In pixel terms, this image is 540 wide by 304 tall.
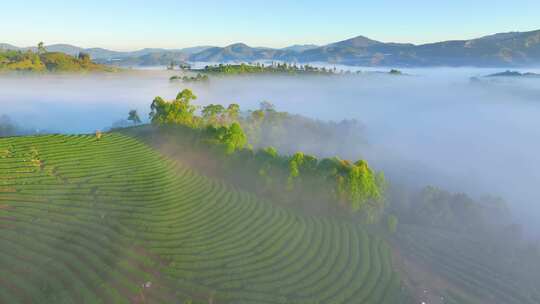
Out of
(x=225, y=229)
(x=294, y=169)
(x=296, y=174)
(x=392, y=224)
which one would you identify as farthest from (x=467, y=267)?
(x=225, y=229)

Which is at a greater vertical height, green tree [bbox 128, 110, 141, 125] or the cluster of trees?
green tree [bbox 128, 110, 141, 125]

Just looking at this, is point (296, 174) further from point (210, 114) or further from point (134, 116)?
point (134, 116)

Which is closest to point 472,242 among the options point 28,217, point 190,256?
point 190,256

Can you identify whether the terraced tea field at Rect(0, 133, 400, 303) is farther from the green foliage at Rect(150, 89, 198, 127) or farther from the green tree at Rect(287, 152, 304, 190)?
the green foliage at Rect(150, 89, 198, 127)

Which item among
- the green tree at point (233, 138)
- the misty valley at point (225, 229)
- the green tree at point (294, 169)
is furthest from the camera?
the green tree at point (233, 138)

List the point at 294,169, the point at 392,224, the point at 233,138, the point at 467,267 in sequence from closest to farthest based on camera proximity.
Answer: the point at 467,267, the point at 392,224, the point at 294,169, the point at 233,138

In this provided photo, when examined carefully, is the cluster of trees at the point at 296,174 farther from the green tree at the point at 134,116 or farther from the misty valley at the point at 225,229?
the green tree at the point at 134,116

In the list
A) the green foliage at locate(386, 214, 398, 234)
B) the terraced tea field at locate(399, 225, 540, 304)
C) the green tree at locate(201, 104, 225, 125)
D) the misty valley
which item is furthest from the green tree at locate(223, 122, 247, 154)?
the terraced tea field at locate(399, 225, 540, 304)

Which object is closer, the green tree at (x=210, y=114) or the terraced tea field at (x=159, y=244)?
the terraced tea field at (x=159, y=244)

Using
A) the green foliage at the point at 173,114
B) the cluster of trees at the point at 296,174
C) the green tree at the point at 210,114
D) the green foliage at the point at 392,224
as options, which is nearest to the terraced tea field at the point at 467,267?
the green foliage at the point at 392,224
